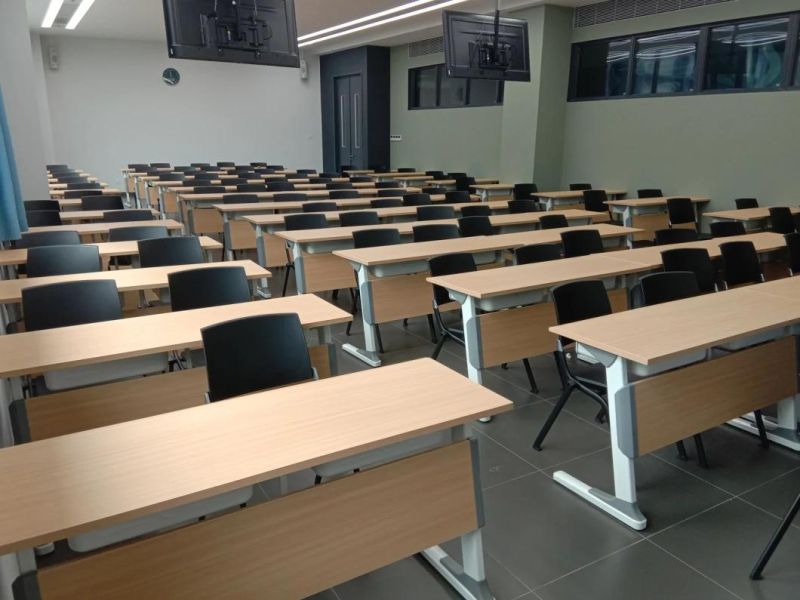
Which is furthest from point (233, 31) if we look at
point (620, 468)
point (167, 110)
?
point (167, 110)

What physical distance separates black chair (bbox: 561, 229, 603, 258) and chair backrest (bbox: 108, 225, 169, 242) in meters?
3.17

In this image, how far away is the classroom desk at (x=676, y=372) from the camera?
2.41m

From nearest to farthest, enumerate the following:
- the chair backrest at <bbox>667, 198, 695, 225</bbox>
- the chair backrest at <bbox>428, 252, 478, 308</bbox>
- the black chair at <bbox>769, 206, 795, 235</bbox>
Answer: the chair backrest at <bbox>428, 252, 478, 308</bbox>
the black chair at <bbox>769, 206, 795, 235</bbox>
the chair backrest at <bbox>667, 198, 695, 225</bbox>

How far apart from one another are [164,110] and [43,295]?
41.0 ft

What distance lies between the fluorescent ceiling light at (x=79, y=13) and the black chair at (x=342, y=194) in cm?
538

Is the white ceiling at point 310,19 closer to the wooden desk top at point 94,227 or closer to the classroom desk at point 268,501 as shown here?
the wooden desk top at point 94,227

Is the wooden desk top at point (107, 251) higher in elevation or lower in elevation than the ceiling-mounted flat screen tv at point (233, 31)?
lower

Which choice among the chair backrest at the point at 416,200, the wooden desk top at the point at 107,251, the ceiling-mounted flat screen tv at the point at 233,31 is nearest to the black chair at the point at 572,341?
the wooden desk top at the point at 107,251

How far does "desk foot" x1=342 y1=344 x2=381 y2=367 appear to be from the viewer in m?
4.20

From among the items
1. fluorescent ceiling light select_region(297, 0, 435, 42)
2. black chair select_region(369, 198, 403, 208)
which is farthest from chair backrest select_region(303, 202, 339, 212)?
fluorescent ceiling light select_region(297, 0, 435, 42)

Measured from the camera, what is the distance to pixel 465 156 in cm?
1168

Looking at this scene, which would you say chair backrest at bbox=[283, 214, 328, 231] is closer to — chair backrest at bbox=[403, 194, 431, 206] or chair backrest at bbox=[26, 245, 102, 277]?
chair backrest at bbox=[403, 194, 431, 206]

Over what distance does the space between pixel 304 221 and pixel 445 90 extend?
25.7ft

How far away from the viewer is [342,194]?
8.12 m
